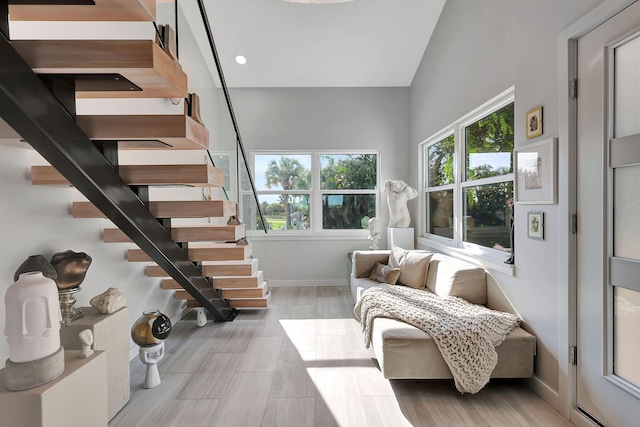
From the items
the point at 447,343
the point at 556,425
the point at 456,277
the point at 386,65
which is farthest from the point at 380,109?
the point at 556,425

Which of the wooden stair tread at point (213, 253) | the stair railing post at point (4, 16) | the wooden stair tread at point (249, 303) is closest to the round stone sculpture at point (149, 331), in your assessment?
the wooden stair tread at point (213, 253)

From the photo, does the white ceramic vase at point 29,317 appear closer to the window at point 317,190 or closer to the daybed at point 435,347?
the daybed at point 435,347

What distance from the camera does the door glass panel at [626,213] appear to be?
5.47 feet

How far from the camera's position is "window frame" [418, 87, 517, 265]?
9.64 feet

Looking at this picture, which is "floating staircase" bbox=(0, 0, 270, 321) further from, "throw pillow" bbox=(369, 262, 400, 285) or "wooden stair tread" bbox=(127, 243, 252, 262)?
"throw pillow" bbox=(369, 262, 400, 285)

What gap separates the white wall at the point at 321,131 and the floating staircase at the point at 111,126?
284 cm

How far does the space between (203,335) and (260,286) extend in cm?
71

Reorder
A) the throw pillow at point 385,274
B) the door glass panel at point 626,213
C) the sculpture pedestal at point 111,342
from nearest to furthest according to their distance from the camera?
the door glass panel at point 626,213
the sculpture pedestal at point 111,342
the throw pillow at point 385,274

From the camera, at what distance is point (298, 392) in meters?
2.35

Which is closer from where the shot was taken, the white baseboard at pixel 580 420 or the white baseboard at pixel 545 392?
the white baseboard at pixel 580 420

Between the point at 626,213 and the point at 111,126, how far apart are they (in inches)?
97.3

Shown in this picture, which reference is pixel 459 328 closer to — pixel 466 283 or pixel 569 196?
pixel 466 283

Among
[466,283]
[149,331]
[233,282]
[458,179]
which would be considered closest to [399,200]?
[458,179]

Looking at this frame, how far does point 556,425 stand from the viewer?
198 centimetres
